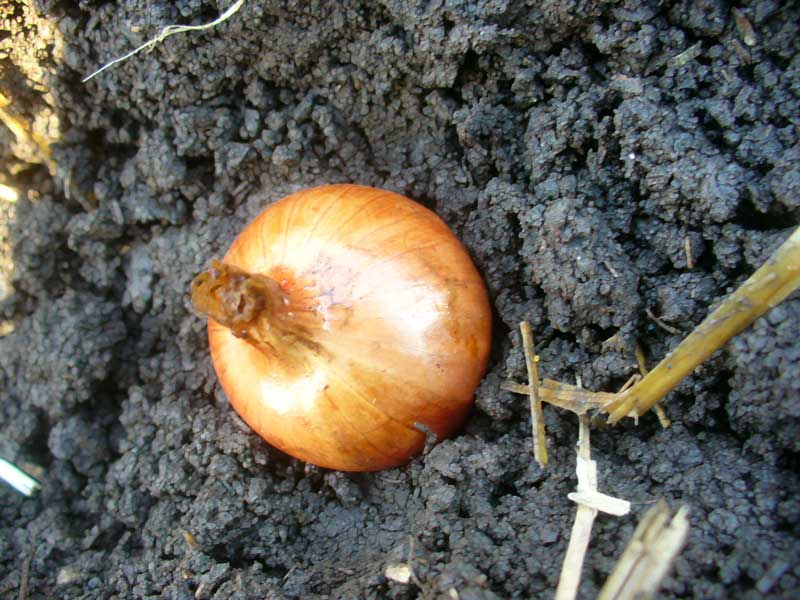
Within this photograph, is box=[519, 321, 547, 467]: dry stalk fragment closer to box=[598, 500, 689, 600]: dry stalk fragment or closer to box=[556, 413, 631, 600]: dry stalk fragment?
box=[556, 413, 631, 600]: dry stalk fragment

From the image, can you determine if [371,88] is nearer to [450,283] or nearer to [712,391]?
[450,283]

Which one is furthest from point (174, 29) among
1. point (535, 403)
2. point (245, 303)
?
point (535, 403)

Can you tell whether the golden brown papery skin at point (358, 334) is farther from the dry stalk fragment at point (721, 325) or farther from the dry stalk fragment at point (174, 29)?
the dry stalk fragment at point (174, 29)

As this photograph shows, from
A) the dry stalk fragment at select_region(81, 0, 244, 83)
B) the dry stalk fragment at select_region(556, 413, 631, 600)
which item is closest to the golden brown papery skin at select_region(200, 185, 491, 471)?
the dry stalk fragment at select_region(556, 413, 631, 600)

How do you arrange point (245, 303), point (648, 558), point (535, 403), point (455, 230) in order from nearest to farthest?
point (648, 558) < point (245, 303) < point (535, 403) < point (455, 230)

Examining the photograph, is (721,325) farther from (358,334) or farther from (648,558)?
(358,334)

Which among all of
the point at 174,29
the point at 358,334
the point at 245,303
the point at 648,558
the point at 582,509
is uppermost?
the point at 174,29

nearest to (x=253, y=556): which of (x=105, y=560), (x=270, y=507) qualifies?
(x=270, y=507)

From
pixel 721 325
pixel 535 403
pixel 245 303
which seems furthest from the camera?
pixel 535 403
